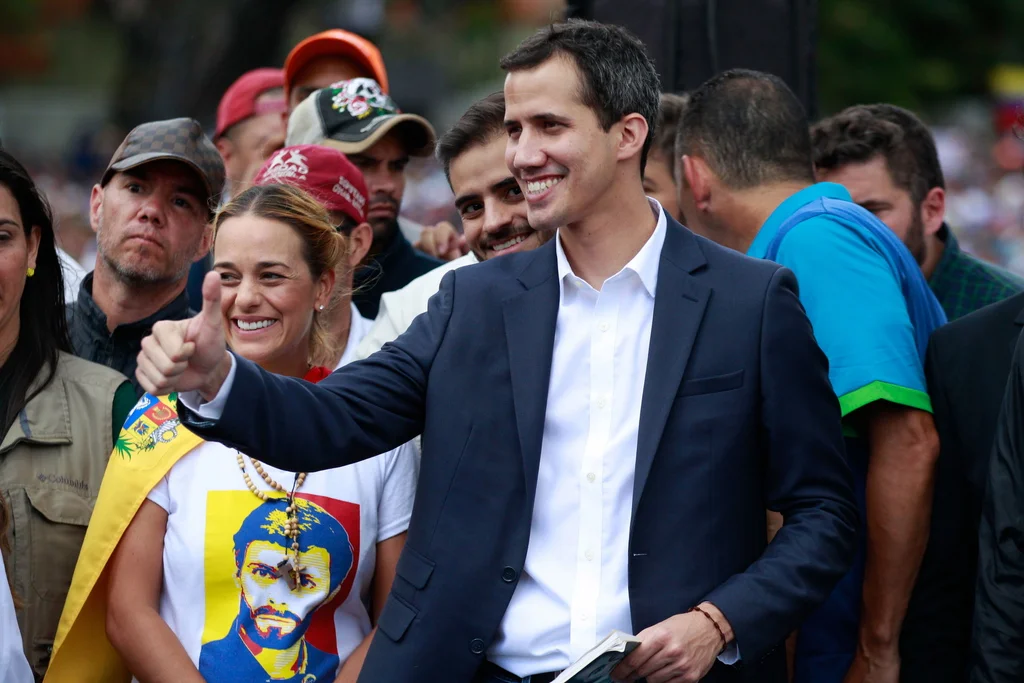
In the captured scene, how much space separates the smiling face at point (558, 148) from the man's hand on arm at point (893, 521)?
1.04 m

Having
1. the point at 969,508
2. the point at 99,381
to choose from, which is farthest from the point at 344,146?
the point at 969,508

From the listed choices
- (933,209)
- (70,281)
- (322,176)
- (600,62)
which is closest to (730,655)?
(600,62)

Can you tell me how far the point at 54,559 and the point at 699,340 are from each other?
185cm

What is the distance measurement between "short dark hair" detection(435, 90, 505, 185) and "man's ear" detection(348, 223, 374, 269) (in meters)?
0.35

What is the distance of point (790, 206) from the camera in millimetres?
3832

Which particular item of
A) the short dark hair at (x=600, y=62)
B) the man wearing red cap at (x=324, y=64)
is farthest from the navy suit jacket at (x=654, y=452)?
the man wearing red cap at (x=324, y=64)

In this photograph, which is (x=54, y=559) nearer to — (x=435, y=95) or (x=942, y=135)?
(x=942, y=135)

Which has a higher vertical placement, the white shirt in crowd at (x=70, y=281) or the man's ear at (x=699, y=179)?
the man's ear at (x=699, y=179)

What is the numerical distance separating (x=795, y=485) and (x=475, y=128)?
5.55 feet

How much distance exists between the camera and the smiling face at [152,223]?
175 inches

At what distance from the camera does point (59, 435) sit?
3742 millimetres

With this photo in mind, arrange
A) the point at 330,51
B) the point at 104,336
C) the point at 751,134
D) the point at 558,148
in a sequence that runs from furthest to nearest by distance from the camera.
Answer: the point at 330,51 → the point at 104,336 → the point at 751,134 → the point at 558,148

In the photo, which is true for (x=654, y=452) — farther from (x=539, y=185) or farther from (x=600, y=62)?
(x=600, y=62)

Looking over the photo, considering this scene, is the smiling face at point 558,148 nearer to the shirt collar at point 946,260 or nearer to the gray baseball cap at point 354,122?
the gray baseball cap at point 354,122
